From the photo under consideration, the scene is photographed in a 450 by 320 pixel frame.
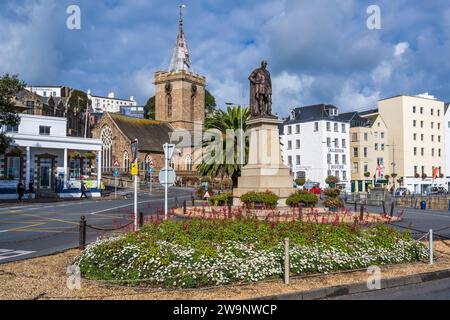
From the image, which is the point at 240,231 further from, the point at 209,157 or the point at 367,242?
the point at 209,157

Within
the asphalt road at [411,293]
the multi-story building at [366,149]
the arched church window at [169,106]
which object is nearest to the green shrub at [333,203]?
the asphalt road at [411,293]

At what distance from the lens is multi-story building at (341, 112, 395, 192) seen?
71.2 meters

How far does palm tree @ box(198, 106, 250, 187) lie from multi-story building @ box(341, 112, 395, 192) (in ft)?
154

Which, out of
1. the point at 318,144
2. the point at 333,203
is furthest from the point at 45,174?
the point at 318,144

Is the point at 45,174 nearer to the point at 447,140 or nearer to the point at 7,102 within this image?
the point at 7,102

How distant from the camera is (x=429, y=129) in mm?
75375

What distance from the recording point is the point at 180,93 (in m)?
89.9

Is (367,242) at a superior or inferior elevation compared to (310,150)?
inferior

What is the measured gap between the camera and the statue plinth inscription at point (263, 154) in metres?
20.9

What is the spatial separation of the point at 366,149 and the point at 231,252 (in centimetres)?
6606

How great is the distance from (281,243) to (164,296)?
328 centimetres

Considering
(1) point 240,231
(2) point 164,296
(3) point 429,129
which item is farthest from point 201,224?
(3) point 429,129

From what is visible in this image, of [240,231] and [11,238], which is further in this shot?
[11,238]
